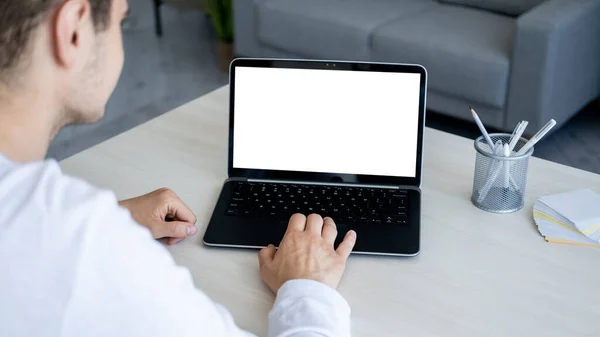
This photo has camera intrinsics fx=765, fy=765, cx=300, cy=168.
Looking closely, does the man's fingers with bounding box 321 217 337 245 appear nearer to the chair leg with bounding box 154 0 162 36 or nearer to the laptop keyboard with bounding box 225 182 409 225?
the laptop keyboard with bounding box 225 182 409 225

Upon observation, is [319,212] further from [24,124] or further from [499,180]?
[24,124]

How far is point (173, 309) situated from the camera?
28.1 inches

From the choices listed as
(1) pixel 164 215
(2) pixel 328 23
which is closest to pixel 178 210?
(1) pixel 164 215

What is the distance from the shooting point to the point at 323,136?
1290 mm

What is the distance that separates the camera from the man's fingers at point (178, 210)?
3.84 ft

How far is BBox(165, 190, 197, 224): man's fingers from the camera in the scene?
3.84 feet

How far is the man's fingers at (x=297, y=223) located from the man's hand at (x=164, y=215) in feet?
0.50

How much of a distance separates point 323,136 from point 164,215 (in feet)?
0.99

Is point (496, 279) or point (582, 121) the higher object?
point (496, 279)

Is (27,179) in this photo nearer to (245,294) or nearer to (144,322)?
(144,322)

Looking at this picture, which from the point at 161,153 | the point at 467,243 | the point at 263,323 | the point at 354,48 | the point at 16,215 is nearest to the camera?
the point at 16,215

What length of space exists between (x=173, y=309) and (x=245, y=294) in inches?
13.3

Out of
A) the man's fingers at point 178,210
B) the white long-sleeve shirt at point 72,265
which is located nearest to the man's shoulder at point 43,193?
the white long-sleeve shirt at point 72,265

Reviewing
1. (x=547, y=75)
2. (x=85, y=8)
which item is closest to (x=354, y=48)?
(x=547, y=75)
